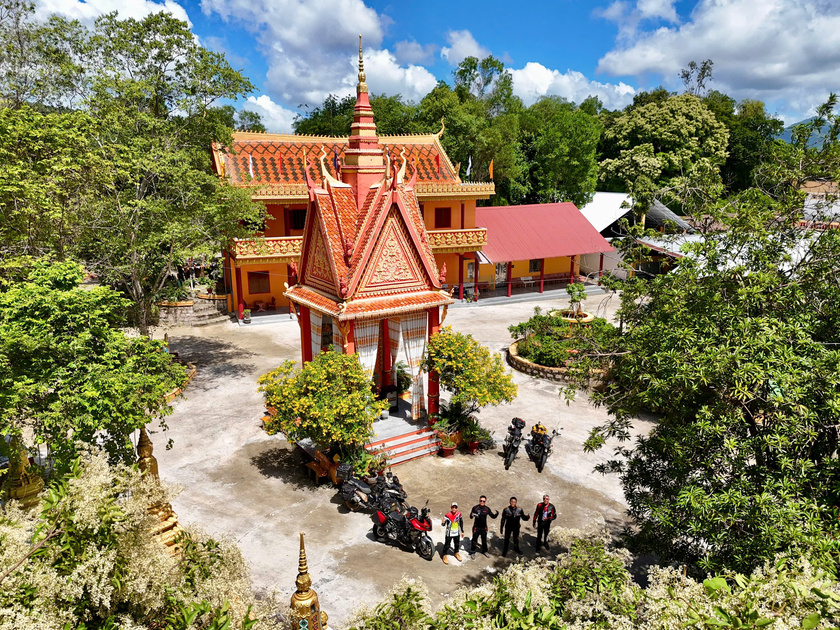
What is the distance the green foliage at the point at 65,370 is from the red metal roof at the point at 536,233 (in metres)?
25.9

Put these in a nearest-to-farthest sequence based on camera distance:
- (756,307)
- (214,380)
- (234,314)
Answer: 1. (756,307)
2. (214,380)
3. (234,314)

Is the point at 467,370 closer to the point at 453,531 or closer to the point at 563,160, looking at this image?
the point at 453,531

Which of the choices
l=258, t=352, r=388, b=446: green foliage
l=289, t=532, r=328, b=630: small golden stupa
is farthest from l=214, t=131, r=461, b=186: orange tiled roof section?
l=289, t=532, r=328, b=630: small golden stupa

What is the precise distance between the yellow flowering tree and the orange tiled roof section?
1668 centimetres

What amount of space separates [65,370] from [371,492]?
660 centimetres

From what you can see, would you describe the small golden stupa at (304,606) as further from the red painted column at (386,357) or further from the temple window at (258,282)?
the temple window at (258,282)

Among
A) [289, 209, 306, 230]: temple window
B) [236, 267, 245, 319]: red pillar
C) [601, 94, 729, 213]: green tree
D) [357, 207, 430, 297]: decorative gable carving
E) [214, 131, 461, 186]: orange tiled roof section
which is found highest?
[601, 94, 729, 213]: green tree

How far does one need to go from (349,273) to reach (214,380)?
9708 millimetres

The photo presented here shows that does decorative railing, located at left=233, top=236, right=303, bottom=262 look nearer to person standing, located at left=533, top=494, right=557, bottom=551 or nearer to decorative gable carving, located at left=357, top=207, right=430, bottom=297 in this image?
decorative gable carving, located at left=357, top=207, right=430, bottom=297

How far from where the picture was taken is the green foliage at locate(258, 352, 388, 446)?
1230 cm

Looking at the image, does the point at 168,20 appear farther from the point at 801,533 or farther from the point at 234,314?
the point at 801,533

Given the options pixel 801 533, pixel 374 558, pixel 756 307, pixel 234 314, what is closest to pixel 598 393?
pixel 756 307

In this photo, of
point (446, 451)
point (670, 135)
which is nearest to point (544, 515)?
point (446, 451)

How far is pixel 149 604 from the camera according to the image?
5648 mm
